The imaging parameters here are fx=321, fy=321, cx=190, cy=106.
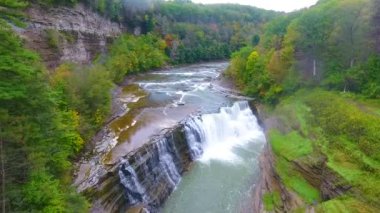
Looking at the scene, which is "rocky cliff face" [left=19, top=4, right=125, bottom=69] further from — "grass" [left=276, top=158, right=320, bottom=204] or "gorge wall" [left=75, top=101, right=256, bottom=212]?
"grass" [left=276, top=158, right=320, bottom=204]

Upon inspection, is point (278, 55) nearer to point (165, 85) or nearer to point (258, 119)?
point (258, 119)

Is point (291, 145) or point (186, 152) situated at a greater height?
point (291, 145)

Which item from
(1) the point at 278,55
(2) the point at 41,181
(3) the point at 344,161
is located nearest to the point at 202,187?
(3) the point at 344,161

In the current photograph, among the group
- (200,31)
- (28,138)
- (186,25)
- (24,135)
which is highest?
(186,25)

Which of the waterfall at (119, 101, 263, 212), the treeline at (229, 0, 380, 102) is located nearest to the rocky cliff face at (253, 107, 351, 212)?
the waterfall at (119, 101, 263, 212)

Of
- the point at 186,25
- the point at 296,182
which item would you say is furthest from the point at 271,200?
the point at 186,25

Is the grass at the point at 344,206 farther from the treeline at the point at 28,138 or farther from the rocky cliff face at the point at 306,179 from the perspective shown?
the treeline at the point at 28,138

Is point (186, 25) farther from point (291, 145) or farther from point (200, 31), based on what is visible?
point (291, 145)
